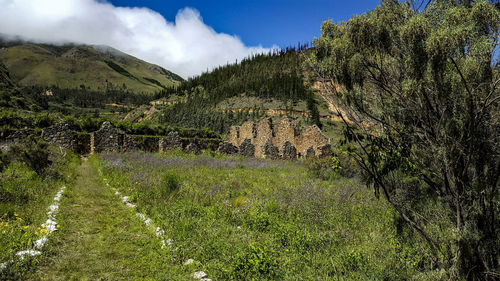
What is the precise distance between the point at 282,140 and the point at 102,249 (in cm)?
2613

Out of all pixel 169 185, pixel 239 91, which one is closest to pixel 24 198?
pixel 169 185

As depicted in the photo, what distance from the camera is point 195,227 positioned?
5375 millimetres

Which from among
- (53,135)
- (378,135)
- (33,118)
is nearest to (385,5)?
(378,135)

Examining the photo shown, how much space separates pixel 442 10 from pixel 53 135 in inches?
923

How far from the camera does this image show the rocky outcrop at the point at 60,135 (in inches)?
748

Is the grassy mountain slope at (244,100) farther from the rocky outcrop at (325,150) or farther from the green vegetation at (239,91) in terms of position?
the rocky outcrop at (325,150)

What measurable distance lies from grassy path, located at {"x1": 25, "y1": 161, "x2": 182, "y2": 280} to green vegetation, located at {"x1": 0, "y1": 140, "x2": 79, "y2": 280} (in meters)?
0.35

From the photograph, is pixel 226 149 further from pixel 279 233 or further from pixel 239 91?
pixel 239 91

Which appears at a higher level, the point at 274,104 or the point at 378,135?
the point at 274,104

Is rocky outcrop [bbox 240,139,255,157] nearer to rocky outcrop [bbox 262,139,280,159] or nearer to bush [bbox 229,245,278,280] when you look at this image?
rocky outcrop [bbox 262,139,280,159]

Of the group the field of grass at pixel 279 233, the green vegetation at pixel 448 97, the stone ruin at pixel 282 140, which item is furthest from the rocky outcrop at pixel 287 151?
the green vegetation at pixel 448 97

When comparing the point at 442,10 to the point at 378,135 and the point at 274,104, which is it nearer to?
the point at 378,135

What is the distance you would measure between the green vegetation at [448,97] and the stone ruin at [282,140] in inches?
733

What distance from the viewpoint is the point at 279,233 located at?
506 cm
